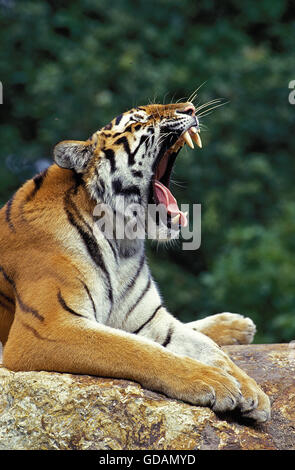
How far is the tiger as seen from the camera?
264cm

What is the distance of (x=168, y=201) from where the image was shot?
3.25m

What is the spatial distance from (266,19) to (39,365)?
8.46m

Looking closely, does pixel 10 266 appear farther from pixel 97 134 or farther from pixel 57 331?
pixel 97 134

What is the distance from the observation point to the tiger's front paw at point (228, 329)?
3.71 meters

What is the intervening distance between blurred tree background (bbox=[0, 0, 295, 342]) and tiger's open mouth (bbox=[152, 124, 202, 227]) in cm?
401

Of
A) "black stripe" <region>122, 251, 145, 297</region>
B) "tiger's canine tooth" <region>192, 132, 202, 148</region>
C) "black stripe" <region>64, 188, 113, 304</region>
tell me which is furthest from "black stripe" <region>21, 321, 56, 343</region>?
"tiger's canine tooth" <region>192, 132, 202, 148</region>

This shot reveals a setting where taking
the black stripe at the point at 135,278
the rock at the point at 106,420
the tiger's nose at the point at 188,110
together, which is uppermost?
the tiger's nose at the point at 188,110

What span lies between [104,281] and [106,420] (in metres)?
0.65

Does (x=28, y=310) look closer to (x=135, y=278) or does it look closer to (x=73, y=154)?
(x=135, y=278)

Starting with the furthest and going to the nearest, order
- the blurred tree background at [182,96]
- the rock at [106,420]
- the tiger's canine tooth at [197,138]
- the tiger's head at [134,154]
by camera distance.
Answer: the blurred tree background at [182,96], the tiger's canine tooth at [197,138], the tiger's head at [134,154], the rock at [106,420]

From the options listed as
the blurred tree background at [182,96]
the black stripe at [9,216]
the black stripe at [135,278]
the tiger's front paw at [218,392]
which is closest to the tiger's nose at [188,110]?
the black stripe at [135,278]

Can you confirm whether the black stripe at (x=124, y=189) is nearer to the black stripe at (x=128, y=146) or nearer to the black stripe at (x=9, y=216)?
the black stripe at (x=128, y=146)

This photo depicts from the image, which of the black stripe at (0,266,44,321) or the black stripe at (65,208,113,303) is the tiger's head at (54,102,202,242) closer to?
the black stripe at (65,208,113,303)

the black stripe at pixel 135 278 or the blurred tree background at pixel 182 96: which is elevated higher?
the blurred tree background at pixel 182 96
